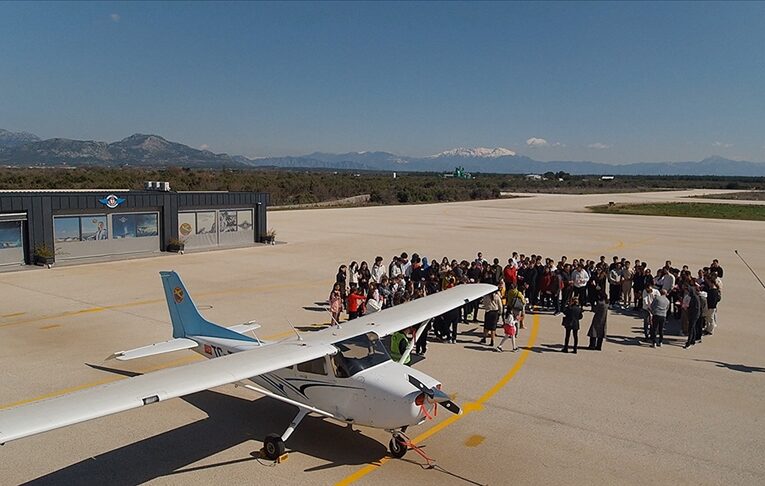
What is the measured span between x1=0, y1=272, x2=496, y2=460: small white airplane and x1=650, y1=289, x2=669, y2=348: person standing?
7798mm

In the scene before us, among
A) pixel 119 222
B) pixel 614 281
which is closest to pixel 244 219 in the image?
pixel 119 222

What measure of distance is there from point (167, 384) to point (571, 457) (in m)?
6.04

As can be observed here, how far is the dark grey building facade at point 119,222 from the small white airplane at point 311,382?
18.5 m

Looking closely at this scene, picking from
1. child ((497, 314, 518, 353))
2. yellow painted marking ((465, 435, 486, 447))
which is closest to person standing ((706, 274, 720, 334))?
child ((497, 314, 518, 353))

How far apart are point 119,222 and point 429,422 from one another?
2298 cm

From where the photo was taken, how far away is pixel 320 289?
21.6m

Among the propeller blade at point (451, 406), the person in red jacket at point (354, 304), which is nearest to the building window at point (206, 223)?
the person in red jacket at point (354, 304)

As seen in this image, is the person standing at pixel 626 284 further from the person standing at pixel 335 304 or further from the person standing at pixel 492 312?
the person standing at pixel 335 304

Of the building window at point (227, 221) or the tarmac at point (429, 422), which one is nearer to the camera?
the tarmac at point (429, 422)

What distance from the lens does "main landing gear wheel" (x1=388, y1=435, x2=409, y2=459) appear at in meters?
8.72

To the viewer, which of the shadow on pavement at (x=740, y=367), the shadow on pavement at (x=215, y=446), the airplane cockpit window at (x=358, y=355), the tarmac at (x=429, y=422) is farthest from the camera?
the shadow on pavement at (x=740, y=367)

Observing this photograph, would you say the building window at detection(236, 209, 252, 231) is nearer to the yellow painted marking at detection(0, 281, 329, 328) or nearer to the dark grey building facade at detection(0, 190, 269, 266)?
the dark grey building facade at detection(0, 190, 269, 266)

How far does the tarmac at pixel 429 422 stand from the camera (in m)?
8.41

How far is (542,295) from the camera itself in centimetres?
1881
